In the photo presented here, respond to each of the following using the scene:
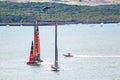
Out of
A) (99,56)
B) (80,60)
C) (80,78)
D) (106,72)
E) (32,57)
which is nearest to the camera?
(80,78)

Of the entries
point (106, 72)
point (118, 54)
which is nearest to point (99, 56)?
point (118, 54)

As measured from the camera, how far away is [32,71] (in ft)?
322

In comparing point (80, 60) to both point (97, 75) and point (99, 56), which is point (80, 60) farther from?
point (97, 75)

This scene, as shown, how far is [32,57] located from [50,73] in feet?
45.1

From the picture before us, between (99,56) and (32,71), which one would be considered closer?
(32,71)

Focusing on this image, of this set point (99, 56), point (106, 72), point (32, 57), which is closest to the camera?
point (106, 72)

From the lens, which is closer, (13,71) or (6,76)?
(6,76)

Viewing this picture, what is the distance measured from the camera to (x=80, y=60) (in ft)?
383

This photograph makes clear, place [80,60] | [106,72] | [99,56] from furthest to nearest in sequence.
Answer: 1. [99,56]
2. [80,60]
3. [106,72]

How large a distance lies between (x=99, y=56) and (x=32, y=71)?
31314 mm

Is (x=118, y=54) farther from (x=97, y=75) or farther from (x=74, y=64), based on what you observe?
(x=97, y=75)

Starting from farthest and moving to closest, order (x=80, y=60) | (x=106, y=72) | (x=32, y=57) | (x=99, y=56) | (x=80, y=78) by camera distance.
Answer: (x=99, y=56) < (x=80, y=60) < (x=32, y=57) < (x=106, y=72) < (x=80, y=78)

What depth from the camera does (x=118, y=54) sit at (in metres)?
132

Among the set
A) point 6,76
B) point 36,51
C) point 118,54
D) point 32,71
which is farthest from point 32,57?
point 118,54
